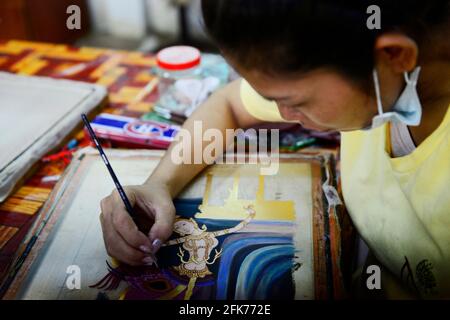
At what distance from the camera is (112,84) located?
1331 millimetres

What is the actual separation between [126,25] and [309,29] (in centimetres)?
282

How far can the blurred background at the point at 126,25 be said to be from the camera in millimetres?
2930

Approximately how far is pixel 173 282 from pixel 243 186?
0.26 metres

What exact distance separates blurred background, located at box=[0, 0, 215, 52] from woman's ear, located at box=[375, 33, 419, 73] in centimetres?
240

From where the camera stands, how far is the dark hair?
53 cm

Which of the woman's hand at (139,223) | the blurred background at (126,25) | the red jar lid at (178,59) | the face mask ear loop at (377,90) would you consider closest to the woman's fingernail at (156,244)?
the woman's hand at (139,223)

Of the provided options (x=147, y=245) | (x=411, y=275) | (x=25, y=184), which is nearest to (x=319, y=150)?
(x=411, y=275)

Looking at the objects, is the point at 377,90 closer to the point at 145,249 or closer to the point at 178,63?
the point at 145,249

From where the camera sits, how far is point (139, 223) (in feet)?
2.78

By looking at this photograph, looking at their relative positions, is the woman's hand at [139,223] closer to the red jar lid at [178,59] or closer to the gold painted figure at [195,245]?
the gold painted figure at [195,245]

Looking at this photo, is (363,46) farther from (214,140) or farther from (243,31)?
(214,140)

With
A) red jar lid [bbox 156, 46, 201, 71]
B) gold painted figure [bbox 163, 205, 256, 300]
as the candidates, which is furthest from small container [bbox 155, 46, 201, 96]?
gold painted figure [bbox 163, 205, 256, 300]

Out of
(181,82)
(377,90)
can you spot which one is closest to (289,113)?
(377,90)

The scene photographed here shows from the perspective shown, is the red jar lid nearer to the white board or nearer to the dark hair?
the white board
